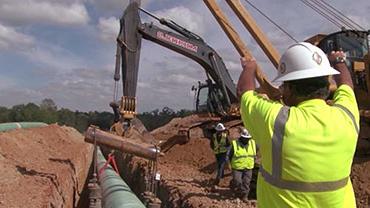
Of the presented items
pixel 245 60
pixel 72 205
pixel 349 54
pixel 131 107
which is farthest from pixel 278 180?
pixel 131 107

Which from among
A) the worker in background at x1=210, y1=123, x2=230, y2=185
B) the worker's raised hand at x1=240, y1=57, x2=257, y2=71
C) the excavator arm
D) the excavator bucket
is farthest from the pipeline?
the worker's raised hand at x1=240, y1=57, x2=257, y2=71

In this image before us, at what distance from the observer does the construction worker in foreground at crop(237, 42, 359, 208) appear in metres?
2.09

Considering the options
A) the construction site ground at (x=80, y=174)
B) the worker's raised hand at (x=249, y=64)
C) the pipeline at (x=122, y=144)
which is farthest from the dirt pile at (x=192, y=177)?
the worker's raised hand at (x=249, y=64)

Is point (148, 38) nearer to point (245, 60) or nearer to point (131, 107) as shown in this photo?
point (131, 107)

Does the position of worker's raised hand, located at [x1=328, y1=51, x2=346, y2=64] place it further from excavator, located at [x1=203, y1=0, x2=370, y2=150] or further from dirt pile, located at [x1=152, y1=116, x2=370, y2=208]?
excavator, located at [x1=203, y1=0, x2=370, y2=150]

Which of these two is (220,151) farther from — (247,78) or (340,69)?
(247,78)

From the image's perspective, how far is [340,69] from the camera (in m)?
2.65

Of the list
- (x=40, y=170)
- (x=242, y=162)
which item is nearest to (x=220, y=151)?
(x=242, y=162)

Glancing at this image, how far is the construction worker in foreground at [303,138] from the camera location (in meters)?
2.09

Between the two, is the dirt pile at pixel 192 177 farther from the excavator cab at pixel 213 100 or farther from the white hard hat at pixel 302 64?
the white hard hat at pixel 302 64

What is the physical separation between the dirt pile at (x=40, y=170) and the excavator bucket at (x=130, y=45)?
2.87 meters

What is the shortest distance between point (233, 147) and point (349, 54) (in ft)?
14.6

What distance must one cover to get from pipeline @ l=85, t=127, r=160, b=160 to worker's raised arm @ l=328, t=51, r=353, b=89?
24.2 feet

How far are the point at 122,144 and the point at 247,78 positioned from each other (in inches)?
332
